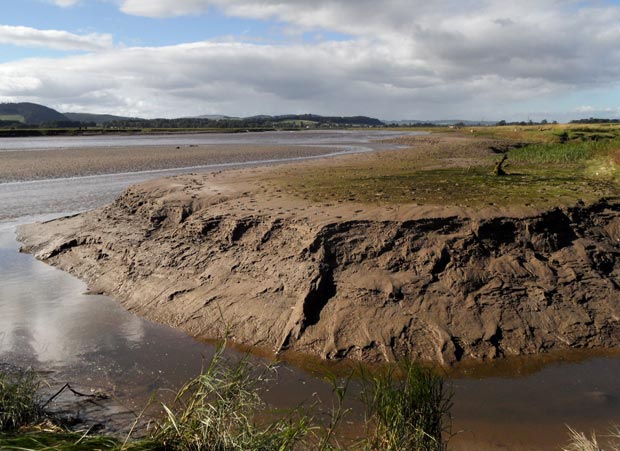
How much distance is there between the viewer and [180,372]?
22.7ft

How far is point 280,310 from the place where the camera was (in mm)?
7871

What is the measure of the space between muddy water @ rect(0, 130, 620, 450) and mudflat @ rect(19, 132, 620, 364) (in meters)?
0.43

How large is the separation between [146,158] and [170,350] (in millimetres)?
27555

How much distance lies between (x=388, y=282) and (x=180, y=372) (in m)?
3.28

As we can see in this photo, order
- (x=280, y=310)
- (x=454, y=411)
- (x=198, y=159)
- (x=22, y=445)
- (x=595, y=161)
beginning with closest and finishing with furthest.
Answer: (x=22, y=445), (x=454, y=411), (x=280, y=310), (x=595, y=161), (x=198, y=159)

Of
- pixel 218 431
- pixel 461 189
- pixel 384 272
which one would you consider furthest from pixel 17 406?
pixel 461 189

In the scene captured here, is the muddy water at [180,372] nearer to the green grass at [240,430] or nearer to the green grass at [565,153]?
the green grass at [240,430]

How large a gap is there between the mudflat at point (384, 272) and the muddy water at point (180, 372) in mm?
429

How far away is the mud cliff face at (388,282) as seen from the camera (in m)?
7.39

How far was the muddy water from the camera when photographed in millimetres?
5660

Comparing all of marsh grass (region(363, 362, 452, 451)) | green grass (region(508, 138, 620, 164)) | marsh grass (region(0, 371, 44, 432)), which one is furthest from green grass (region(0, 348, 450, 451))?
green grass (region(508, 138, 620, 164))

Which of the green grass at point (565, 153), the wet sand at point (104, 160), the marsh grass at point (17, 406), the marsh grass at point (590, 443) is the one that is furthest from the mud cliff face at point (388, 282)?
the wet sand at point (104, 160)

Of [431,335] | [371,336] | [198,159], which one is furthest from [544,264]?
[198,159]

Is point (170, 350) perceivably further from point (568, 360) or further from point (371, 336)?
point (568, 360)
